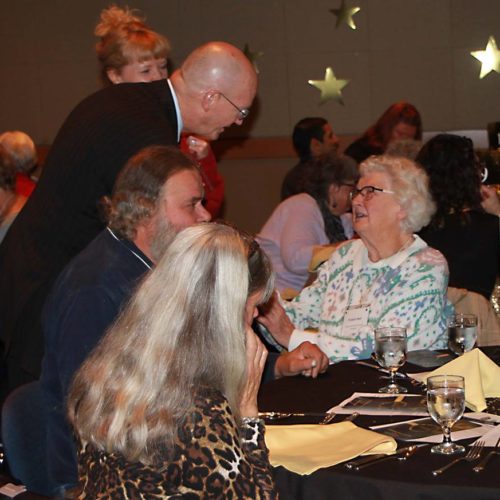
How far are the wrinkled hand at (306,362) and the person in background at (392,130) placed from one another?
347 cm

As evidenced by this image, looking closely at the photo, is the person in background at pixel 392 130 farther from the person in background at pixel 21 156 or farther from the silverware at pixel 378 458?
the silverware at pixel 378 458

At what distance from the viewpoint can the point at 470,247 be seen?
3.84m

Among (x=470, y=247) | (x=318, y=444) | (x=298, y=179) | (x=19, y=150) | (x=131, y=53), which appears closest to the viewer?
(x=318, y=444)

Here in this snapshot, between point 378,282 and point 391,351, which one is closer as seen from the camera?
point 391,351

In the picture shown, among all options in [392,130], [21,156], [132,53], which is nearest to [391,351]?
[132,53]

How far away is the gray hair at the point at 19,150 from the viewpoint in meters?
5.59

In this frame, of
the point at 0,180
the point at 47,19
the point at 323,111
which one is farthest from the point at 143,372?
the point at 47,19

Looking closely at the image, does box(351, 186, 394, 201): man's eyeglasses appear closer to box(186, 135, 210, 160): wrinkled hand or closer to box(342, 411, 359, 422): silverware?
box(342, 411, 359, 422): silverware

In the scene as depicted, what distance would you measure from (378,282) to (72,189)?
3.32 ft

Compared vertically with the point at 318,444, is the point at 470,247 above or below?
above

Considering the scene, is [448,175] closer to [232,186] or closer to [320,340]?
[320,340]

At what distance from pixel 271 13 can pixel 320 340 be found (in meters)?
5.41

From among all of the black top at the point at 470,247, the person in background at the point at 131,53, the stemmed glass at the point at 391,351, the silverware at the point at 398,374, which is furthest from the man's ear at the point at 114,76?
the stemmed glass at the point at 391,351

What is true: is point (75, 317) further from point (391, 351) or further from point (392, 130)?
point (392, 130)
